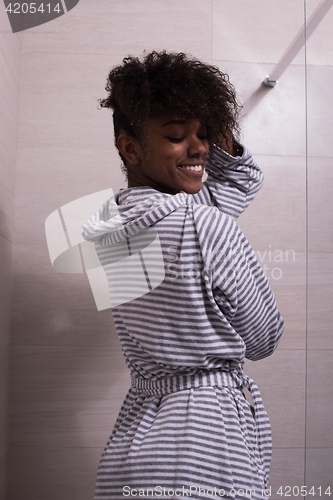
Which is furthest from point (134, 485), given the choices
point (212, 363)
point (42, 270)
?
point (42, 270)

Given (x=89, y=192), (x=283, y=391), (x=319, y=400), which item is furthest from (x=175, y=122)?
(x=283, y=391)

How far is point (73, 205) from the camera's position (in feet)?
3.75

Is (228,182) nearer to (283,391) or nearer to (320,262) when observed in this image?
(320,262)

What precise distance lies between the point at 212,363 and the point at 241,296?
96 mm

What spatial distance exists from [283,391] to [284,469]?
0.65 ft

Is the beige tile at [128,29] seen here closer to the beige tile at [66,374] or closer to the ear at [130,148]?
the ear at [130,148]

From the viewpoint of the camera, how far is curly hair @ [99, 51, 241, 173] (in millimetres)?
607

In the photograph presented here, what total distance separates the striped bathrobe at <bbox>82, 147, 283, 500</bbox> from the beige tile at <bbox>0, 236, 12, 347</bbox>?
1.56 ft

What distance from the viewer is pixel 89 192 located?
1.16 m

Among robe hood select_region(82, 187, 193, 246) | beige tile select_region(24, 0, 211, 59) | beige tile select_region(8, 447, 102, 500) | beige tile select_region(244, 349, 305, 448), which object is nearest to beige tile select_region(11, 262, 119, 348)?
beige tile select_region(8, 447, 102, 500)

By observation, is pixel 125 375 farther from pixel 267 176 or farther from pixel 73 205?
pixel 267 176

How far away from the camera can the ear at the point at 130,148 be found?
65 centimetres

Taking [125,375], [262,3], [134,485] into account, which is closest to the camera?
[134,485]

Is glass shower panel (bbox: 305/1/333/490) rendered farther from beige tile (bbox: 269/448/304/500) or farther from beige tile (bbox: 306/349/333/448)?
beige tile (bbox: 269/448/304/500)
